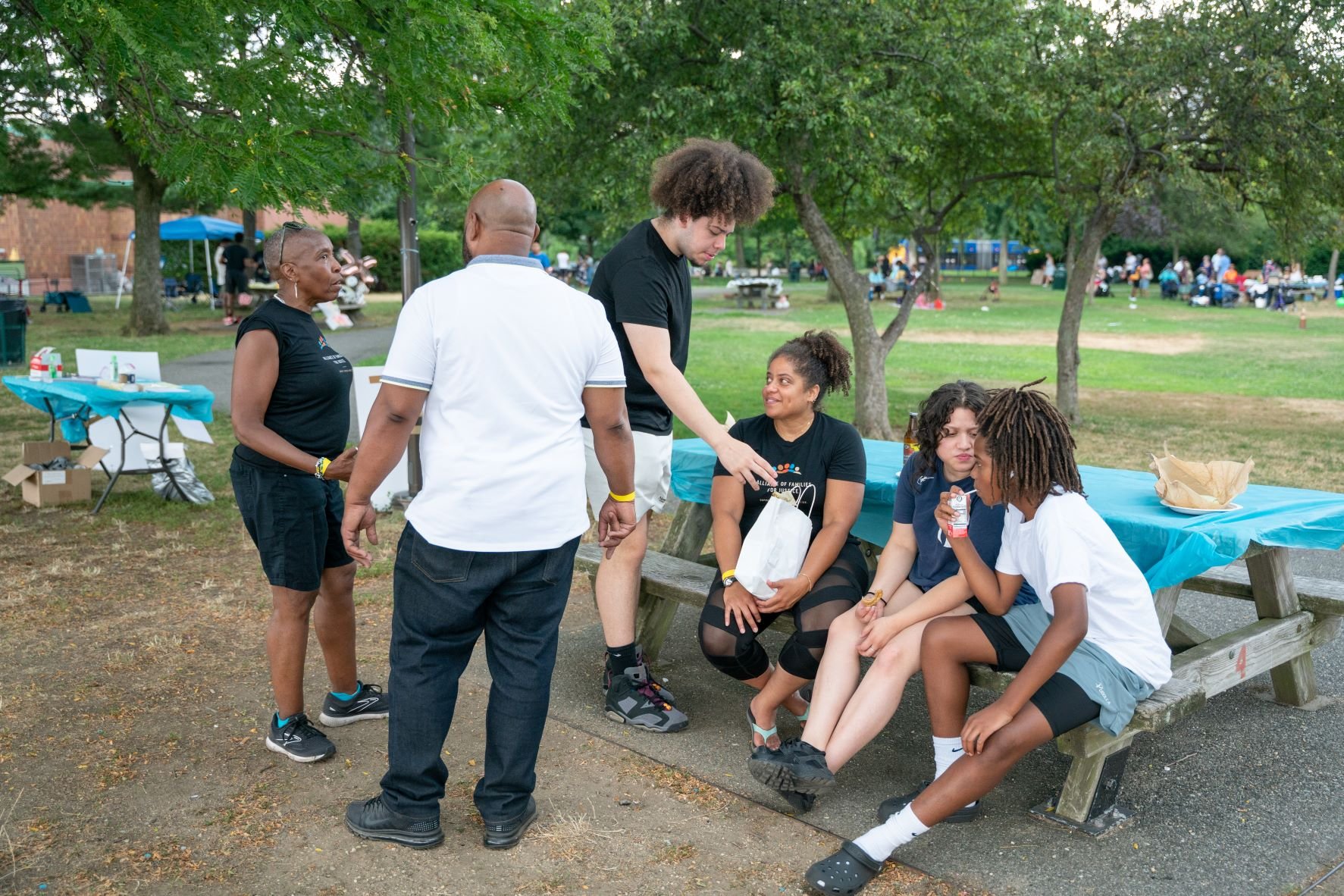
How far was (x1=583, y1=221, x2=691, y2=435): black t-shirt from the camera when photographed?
397 centimetres

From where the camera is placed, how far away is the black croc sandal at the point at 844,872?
3062mm

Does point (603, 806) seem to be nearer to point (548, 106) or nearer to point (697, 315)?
point (548, 106)

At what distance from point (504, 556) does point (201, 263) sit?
35.8 metres

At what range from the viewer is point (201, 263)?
117 ft

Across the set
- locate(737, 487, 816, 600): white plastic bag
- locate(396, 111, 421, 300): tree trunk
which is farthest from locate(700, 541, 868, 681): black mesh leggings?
locate(396, 111, 421, 300): tree trunk

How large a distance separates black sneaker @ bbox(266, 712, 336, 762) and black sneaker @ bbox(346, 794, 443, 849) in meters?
0.57

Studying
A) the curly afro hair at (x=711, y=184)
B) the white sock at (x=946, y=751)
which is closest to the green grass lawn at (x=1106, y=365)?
the curly afro hair at (x=711, y=184)

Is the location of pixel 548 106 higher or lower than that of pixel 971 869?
higher

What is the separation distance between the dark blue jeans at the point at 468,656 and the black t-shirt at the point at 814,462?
1.01 m

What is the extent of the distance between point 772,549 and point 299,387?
160 centimetres

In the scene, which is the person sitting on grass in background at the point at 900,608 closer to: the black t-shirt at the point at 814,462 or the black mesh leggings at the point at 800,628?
the black mesh leggings at the point at 800,628

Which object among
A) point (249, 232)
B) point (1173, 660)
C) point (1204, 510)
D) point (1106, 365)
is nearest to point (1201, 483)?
point (1204, 510)

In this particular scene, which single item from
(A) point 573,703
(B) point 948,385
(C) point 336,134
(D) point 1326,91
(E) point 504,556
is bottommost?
(A) point 573,703

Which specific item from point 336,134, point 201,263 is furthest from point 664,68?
point 201,263
